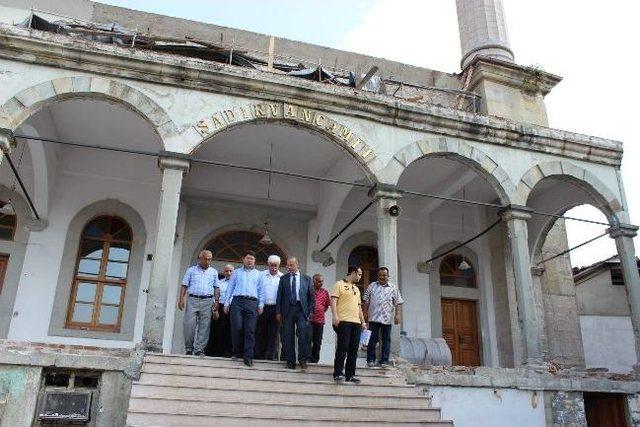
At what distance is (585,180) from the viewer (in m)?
11.6

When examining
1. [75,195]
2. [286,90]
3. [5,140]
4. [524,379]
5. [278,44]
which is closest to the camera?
[5,140]

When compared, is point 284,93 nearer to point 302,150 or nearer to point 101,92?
point 302,150

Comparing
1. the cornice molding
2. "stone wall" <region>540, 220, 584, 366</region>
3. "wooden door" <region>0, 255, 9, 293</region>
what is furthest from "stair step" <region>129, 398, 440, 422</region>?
"stone wall" <region>540, 220, 584, 366</region>

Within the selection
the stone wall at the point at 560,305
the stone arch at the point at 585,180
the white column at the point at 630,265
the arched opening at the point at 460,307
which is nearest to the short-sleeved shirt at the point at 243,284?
the stone arch at the point at 585,180

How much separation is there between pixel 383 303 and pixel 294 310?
4.82ft

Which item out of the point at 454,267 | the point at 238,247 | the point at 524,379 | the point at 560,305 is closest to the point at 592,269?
the point at 560,305

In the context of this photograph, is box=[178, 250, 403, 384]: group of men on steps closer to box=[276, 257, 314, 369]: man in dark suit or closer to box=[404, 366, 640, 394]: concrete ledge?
box=[276, 257, 314, 369]: man in dark suit

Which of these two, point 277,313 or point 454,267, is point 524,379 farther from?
point 454,267

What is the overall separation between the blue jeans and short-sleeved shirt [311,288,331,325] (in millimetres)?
775

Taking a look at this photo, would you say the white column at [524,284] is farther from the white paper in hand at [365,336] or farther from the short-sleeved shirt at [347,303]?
the short-sleeved shirt at [347,303]

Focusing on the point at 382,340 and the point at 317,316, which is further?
the point at 382,340

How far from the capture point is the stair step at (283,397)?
257 inches

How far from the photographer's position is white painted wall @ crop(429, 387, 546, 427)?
329 inches

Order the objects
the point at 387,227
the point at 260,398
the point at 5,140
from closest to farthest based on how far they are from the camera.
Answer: the point at 260,398 < the point at 5,140 < the point at 387,227
